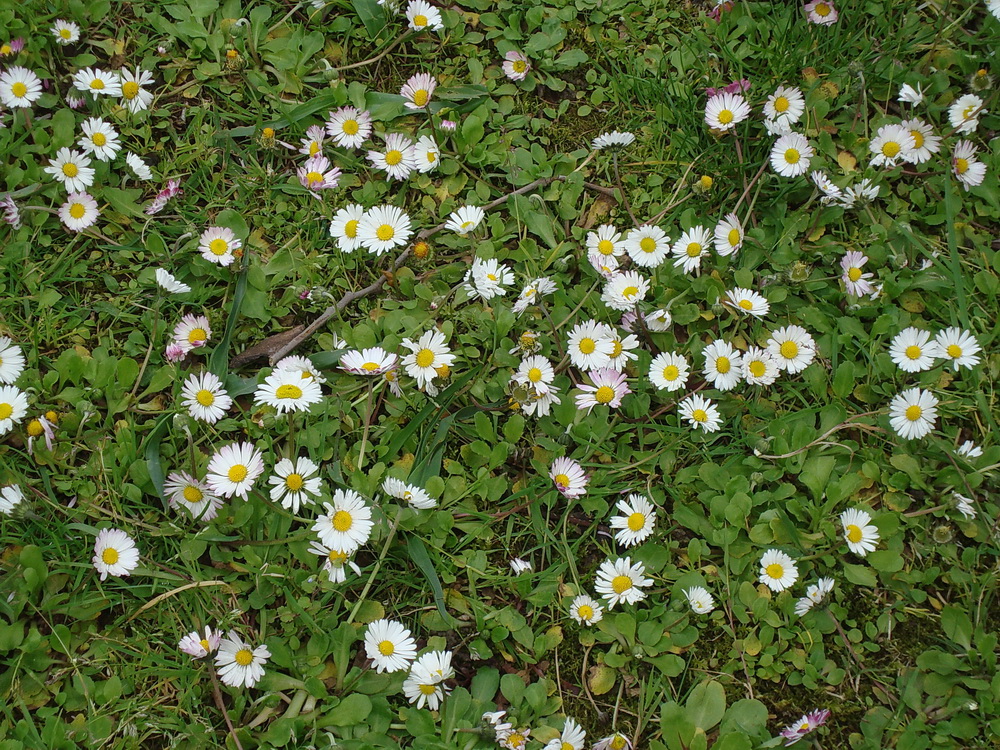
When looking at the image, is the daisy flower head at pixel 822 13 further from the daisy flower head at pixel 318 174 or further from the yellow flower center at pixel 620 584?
the yellow flower center at pixel 620 584

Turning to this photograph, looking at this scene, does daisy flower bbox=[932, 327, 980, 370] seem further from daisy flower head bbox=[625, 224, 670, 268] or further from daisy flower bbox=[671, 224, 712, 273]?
daisy flower head bbox=[625, 224, 670, 268]

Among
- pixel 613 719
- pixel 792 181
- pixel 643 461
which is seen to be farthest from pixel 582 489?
pixel 792 181

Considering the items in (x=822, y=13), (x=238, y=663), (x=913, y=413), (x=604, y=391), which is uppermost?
(x=822, y=13)

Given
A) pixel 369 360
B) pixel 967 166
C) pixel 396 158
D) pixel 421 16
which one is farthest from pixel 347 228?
pixel 967 166

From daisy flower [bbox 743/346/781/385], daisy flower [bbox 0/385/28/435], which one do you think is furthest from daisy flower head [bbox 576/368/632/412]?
daisy flower [bbox 0/385/28/435]

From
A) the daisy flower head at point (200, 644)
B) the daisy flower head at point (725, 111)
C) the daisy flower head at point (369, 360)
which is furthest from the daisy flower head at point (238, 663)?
the daisy flower head at point (725, 111)

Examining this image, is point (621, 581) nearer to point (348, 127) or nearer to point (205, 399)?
point (205, 399)

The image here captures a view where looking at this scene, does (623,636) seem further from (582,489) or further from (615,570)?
(582,489)
